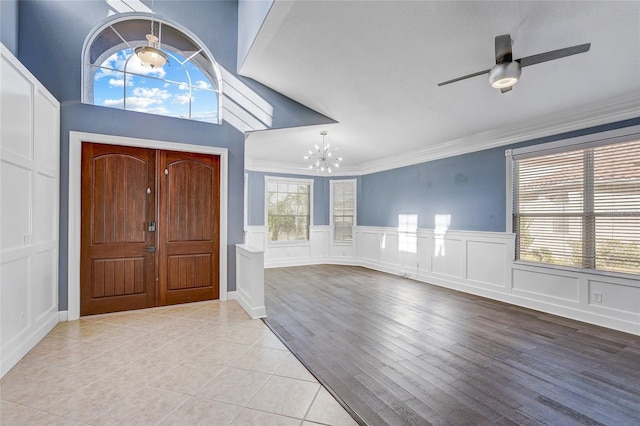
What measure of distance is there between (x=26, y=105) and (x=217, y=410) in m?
3.17

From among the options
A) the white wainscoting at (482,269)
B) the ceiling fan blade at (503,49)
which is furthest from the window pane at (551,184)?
Answer: the ceiling fan blade at (503,49)

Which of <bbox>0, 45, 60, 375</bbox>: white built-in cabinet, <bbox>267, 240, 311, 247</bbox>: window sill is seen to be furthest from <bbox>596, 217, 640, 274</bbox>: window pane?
<bbox>0, 45, 60, 375</bbox>: white built-in cabinet

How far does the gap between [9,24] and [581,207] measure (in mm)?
7135

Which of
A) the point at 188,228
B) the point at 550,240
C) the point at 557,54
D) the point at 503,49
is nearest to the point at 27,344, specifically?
the point at 188,228

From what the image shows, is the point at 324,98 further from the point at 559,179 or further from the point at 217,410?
the point at 217,410

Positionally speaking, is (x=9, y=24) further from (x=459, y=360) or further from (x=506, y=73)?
(x=459, y=360)

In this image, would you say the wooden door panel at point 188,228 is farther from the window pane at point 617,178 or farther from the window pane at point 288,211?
the window pane at point 617,178

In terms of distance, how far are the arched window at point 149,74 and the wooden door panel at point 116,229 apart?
0.72m

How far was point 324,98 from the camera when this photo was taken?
473cm

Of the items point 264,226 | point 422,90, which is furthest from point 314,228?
point 422,90

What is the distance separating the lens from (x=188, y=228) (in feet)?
14.0

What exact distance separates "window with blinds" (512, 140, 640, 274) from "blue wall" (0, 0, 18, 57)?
660cm

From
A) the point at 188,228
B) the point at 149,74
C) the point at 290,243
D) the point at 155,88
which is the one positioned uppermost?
the point at 149,74

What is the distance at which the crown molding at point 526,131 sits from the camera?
3488mm
